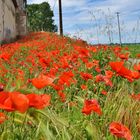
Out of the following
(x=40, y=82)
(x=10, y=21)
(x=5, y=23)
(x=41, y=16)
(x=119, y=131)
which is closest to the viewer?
(x=119, y=131)

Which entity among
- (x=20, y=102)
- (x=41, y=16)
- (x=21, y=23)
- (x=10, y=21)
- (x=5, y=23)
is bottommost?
(x=20, y=102)

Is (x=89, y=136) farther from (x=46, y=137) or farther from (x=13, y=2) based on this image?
(x=13, y=2)

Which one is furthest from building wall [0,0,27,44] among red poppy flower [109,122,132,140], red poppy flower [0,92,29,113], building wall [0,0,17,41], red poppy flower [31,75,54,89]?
red poppy flower [0,92,29,113]

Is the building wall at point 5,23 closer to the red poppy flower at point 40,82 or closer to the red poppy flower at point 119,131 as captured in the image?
the red poppy flower at point 40,82

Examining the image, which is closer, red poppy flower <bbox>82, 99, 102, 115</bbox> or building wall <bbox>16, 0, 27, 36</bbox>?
red poppy flower <bbox>82, 99, 102, 115</bbox>

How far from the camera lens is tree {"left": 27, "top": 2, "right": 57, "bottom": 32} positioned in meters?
79.6

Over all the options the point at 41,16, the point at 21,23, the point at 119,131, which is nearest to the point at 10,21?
the point at 21,23

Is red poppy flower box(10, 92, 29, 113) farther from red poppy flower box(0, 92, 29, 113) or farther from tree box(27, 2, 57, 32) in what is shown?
tree box(27, 2, 57, 32)

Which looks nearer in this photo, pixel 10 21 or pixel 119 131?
pixel 119 131

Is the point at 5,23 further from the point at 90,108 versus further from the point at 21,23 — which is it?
the point at 90,108

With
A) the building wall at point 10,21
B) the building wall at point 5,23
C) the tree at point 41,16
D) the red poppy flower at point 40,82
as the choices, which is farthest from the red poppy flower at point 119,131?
the tree at point 41,16

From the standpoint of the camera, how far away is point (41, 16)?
79938 mm

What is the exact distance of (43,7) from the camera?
8212cm

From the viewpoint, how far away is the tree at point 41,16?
79.6m
